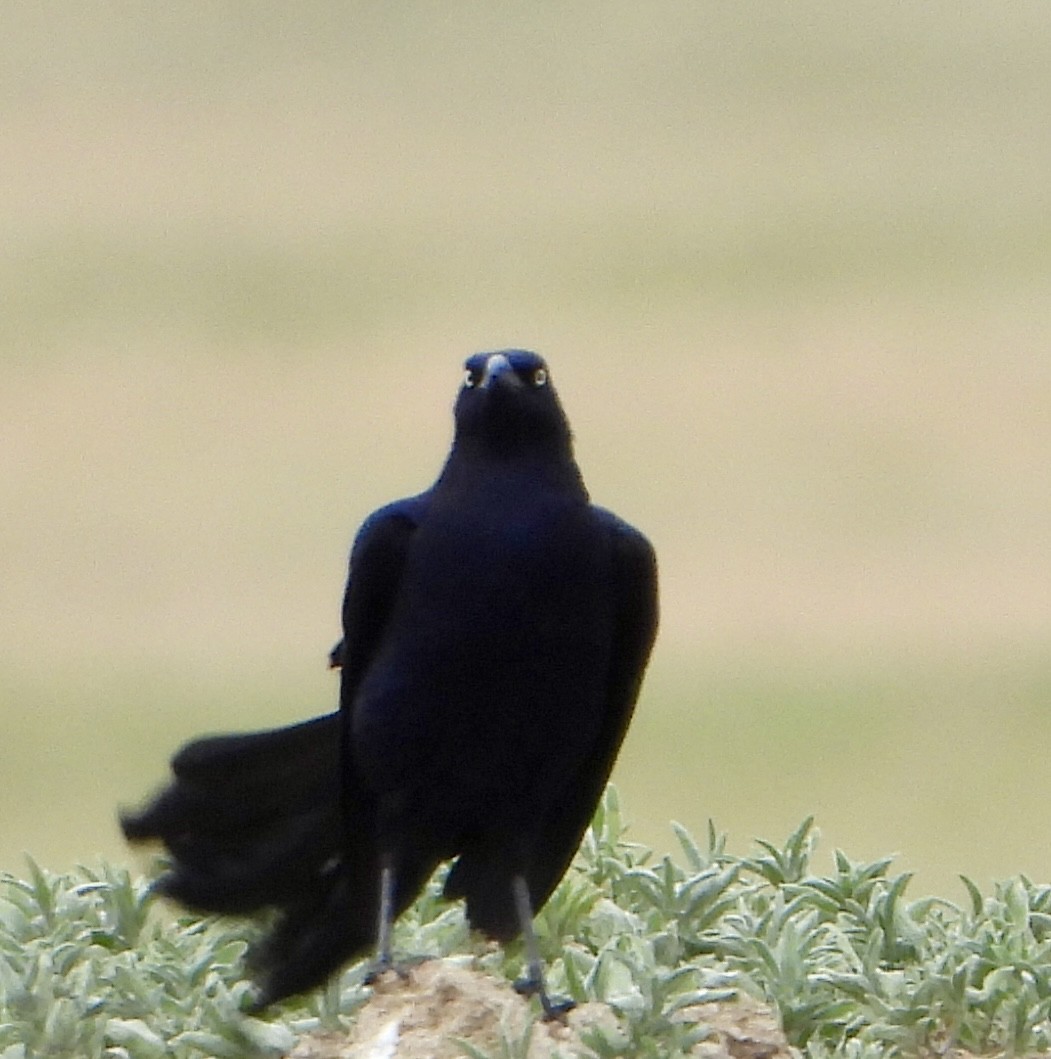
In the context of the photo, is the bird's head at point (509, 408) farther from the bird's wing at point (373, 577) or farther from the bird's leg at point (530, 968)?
the bird's leg at point (530, 968)

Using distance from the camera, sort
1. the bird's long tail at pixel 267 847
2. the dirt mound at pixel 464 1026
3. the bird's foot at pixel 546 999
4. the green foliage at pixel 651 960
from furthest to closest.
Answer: the bird's long tail at pixel 267 847 → the green foliage at pixel 651 960 → the bird's foot at pixel 546 999 → the dirt mound at pixel 464 1026

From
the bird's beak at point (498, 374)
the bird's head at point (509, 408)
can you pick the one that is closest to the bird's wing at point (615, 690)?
the bird's head at point (509, 408)

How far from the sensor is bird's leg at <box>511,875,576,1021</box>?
150 inches

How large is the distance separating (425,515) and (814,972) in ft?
3.63

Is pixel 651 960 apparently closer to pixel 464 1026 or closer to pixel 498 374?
pixel 464 1026

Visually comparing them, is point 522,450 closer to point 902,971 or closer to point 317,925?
point 317,925

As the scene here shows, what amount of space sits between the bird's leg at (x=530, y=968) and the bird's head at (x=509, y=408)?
775 mm

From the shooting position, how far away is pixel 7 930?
14.8ft

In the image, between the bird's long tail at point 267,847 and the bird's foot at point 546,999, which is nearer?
the bird's foot at point 546,999

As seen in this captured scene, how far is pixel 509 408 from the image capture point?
12.6 ft

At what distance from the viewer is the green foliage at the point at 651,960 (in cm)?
390

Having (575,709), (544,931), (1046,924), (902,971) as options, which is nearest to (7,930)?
(544,931)

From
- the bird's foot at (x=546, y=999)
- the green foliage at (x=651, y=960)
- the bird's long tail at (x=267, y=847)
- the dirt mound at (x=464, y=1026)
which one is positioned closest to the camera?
the dirt mound at (x=464, y=1026)

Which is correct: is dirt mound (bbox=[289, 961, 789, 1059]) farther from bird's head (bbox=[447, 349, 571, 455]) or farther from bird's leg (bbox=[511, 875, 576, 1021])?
bird's head (bbox=[447, 349, 571, 455])
